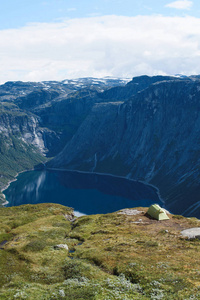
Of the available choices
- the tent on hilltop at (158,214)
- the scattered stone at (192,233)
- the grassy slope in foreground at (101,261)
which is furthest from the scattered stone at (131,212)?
the scattered stone at (192,233)

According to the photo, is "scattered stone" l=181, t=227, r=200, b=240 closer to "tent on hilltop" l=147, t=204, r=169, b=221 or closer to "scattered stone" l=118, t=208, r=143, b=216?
"tent on hilltop" l=147, t=204, r=169, b=221

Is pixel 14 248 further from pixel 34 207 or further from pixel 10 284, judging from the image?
pixel 34 207

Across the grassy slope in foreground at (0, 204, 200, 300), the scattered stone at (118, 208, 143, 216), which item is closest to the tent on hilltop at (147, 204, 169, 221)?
the grassy slope in foreground at (0, 204, 200, 300)

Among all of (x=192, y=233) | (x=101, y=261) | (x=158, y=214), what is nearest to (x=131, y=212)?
(x=158, y=214)

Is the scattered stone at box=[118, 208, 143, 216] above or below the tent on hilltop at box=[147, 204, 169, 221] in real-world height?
below

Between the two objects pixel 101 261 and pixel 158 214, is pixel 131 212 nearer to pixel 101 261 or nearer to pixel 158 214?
pixel 158 214

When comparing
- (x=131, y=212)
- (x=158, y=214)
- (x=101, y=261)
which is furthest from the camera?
(x=131, y=212)
